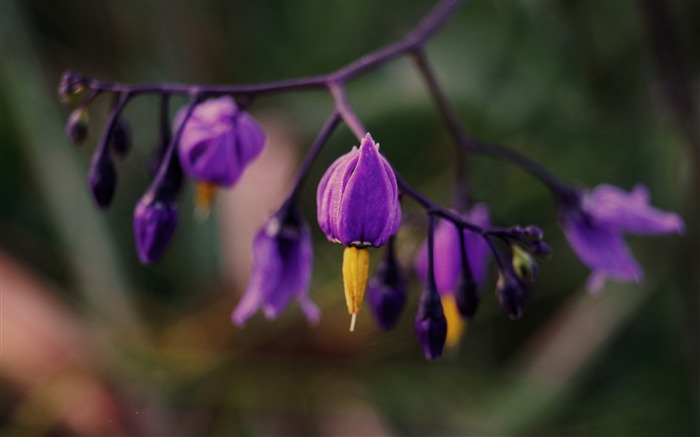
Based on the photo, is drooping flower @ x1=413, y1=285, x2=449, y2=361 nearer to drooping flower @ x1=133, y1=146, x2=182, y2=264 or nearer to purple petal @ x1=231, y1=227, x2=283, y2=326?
purple petal @ x1=231, y1=227, x2=283, y2=326

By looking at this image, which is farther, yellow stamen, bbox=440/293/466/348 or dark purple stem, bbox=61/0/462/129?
yellow stamen, bbox=440/293/466/348

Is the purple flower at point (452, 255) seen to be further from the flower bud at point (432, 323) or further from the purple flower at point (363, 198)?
the purple flower at point (363, 198)

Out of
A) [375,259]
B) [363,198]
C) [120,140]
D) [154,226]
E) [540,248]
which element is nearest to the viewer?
[363,198]

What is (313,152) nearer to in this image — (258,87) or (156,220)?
(258,87)

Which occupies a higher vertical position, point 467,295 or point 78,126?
point 78,126

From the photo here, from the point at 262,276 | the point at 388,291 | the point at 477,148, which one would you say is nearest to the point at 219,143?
the point at 262,276

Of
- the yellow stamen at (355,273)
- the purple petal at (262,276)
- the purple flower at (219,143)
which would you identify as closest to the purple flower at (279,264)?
the purple petal at (262,276)

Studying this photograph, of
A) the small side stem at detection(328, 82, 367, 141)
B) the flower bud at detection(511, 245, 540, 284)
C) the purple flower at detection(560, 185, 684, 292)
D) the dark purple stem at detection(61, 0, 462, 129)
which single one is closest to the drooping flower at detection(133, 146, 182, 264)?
the dark purple stem at detection(61, 0, 462, 129)
